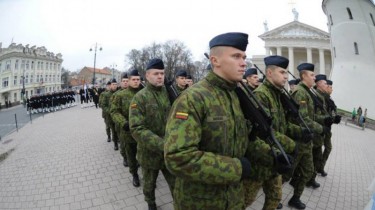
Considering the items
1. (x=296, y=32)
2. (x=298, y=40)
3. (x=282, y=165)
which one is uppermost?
(x=296, y=32)

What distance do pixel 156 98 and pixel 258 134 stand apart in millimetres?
1989

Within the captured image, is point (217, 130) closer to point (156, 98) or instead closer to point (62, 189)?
point (156, 98)

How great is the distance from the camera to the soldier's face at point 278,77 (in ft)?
11.7

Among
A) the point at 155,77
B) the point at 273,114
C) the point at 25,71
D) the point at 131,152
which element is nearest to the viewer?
the point at 273,114

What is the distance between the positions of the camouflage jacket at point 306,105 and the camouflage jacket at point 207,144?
8.65 ft

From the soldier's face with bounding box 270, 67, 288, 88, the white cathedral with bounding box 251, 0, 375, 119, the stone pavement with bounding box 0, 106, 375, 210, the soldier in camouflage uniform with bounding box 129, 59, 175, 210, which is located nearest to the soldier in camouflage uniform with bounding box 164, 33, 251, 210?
the soldier in camouflage uniform with bounding box 129, 59, 175, 210

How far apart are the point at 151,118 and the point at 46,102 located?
21529mm

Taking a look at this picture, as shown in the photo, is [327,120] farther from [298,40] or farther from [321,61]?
[321,61]

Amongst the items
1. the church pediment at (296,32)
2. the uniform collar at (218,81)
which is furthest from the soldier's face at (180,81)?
the church pediment at (296,32)

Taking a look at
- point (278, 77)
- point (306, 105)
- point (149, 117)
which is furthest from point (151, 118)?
point (306, 105)

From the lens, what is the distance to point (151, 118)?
3633mm

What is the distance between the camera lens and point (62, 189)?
5168mm

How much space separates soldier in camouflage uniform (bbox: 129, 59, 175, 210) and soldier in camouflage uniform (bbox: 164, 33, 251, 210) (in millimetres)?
1471

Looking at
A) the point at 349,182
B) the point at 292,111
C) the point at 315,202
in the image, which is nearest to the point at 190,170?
the point at 292,111
